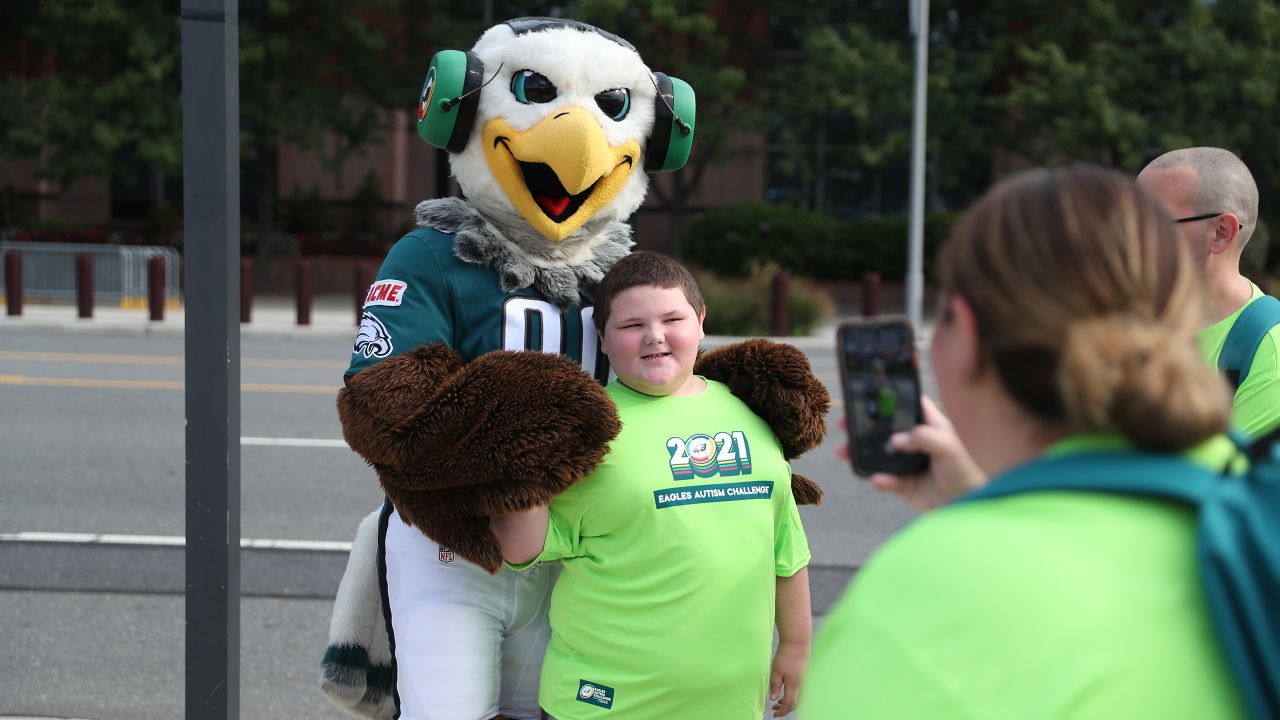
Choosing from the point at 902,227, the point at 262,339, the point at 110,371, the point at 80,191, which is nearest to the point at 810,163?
the point at 902,227

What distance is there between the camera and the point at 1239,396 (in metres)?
2.84

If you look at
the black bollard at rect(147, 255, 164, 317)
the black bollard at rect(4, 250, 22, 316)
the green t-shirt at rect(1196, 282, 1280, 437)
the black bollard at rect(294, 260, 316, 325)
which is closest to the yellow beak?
the green t-shirt at rect(1196, 282, 1280, 437)

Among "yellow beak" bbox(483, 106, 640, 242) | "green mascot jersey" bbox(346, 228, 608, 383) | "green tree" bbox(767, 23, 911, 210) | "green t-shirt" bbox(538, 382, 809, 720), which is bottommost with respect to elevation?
"green t-shirt" bbox(538, 382, 809, 720)

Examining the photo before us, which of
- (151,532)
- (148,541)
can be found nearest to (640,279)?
(148,541)

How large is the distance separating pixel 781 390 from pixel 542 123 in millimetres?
804

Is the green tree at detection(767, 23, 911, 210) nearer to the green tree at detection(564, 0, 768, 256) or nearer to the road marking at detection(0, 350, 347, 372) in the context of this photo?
the green tree at detection(564, 0, 768, 256)

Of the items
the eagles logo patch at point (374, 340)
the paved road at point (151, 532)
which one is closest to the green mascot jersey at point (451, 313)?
the eagles logo patch at point (374, 340)

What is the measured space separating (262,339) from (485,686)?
13687mm

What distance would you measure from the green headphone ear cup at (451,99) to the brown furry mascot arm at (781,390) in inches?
31.9

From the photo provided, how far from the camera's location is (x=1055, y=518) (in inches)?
44.2

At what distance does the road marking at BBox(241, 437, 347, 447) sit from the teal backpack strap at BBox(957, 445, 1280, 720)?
8.06 metres

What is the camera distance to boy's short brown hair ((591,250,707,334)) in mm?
2594

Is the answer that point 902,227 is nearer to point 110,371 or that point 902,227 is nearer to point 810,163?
point 810,163

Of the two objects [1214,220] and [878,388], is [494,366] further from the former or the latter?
[1214,220]
